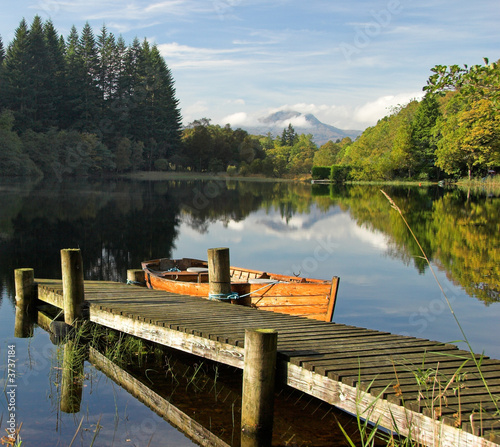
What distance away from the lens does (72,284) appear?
8.05 m

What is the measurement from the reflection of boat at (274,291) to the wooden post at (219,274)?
0.56ft

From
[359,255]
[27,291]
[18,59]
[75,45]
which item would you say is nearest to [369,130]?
[75,45]

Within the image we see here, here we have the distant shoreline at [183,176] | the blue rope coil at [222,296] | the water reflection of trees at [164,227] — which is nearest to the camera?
the blue rope coil at [222,296]

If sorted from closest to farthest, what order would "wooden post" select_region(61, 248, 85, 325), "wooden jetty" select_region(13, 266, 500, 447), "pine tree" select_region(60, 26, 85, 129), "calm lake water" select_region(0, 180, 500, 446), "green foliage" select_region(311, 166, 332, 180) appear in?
"wooden jetty" select_region(13, 266, 500, 447), "calm lake water" select_region(0, 180, 500, 446), "wooden post" select_region(61, 248, 85, 325), "pine tree" select_region(60, 26, 85, 129), "green foliage" select_region(311, 166, 332, 180)

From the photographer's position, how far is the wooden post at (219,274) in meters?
8.61

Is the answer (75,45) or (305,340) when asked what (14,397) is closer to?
(305,340)

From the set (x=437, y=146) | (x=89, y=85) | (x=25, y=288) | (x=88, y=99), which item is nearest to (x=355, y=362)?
(x=25, y=288)

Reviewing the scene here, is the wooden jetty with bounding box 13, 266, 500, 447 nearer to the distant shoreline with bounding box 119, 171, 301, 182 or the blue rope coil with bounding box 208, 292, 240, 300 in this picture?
the blue rope coil with bounding box 208, 292, 240, 300

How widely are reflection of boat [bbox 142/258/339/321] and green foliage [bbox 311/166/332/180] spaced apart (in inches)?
2823

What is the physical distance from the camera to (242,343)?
5566mm

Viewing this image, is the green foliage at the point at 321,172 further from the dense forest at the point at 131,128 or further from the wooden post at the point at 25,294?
the wooden post at the point at 25,294

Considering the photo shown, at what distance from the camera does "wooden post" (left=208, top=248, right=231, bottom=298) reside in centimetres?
861

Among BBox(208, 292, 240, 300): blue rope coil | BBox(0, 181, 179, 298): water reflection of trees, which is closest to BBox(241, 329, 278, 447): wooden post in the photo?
BBox(208, 292, 240, 300): blue rope coil

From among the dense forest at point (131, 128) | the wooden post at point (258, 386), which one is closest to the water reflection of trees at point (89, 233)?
the wooden post at point (258, 386)
